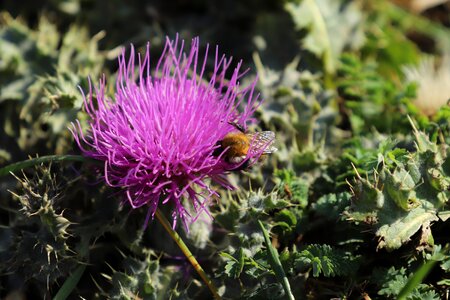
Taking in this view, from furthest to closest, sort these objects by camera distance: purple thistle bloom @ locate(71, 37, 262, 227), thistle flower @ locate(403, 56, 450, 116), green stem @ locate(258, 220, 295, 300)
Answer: thistle flower @ locate(403, 56, 450, 116)
purple thistle bloom @ locate(71, 37, 262, 227)
green stem @ locate(258, 220, 295, 300)

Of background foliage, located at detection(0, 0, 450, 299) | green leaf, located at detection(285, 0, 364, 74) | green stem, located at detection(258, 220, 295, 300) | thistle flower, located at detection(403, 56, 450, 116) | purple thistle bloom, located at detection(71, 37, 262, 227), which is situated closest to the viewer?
green stem, located at detection(258, 220, 295, 300)

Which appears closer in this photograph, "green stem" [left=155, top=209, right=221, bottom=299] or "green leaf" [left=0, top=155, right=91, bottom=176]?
"green stem" [left=155, top=209, right=221, bottom=299]

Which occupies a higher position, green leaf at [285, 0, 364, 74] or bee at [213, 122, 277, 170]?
green leaf at [285, 0, 364, 74]

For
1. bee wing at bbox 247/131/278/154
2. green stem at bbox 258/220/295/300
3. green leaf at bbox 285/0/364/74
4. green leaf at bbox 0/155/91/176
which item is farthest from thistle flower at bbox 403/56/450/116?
green leaf at bbox 0/155/91/176

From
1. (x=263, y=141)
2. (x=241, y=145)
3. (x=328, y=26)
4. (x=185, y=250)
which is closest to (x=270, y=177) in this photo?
(x=263, y=141)

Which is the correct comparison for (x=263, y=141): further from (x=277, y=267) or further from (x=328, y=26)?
(x=328, y=26)

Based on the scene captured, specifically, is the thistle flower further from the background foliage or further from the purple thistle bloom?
the purple thistle bloom
